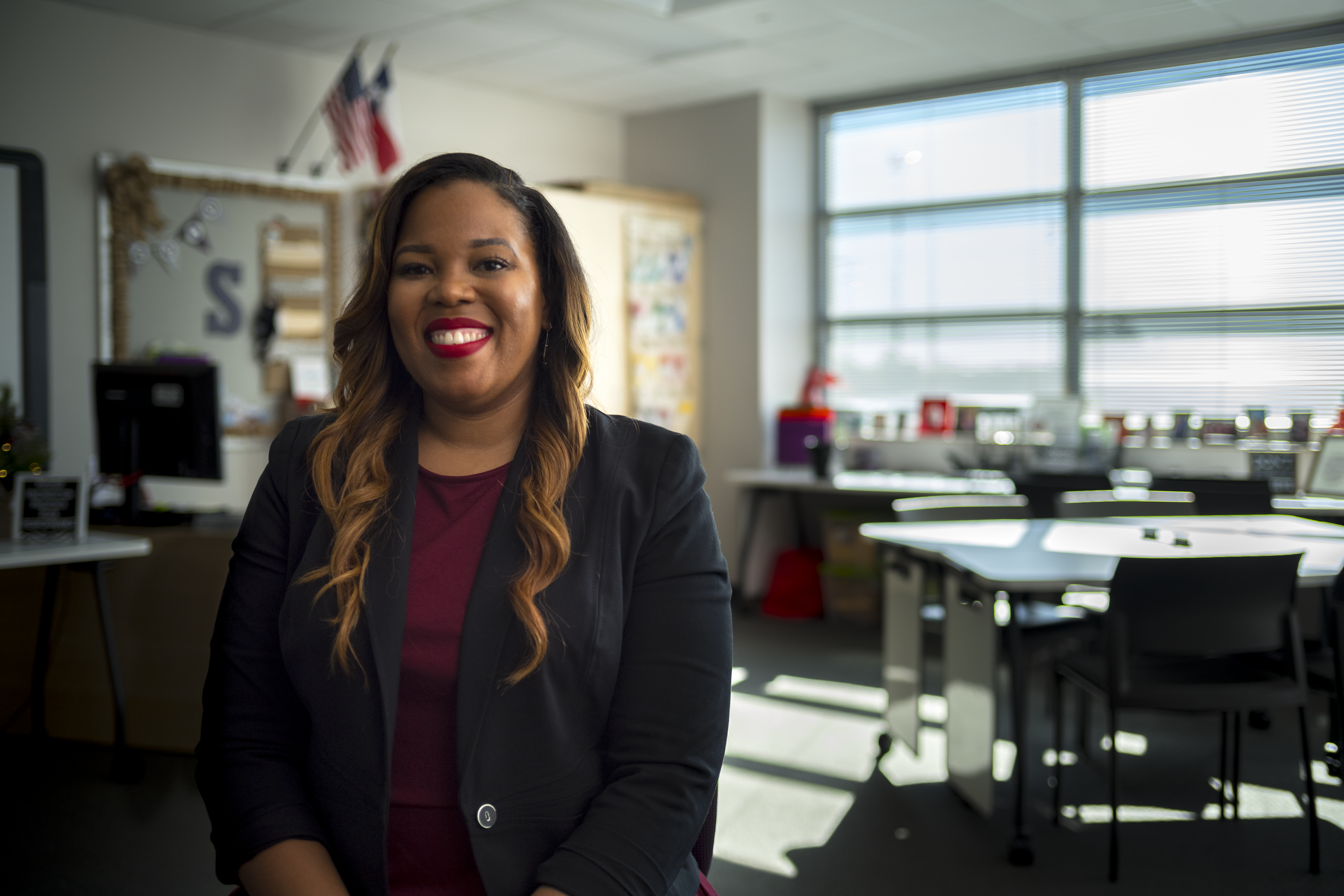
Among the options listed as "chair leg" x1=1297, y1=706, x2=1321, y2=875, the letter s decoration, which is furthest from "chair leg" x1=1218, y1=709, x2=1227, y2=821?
the letter s decoration

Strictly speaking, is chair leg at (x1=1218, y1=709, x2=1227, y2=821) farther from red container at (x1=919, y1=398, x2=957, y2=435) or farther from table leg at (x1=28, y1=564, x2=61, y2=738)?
table leg at (x1=28, y1=564, x2=61, y2=738)

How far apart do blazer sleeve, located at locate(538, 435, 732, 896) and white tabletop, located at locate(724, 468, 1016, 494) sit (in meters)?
3.68

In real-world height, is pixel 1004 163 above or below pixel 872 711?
above

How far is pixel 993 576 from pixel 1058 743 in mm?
837

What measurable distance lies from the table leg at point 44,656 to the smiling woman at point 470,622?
3.00m

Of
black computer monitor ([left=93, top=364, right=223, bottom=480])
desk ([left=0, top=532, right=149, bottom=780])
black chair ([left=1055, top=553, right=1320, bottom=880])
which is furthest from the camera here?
black computer monitor ([left=93, top=364, right=223, bottom=480])

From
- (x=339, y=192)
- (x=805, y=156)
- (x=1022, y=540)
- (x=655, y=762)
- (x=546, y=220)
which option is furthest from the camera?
(x=805, y=156)

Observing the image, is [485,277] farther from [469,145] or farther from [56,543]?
[469,145]

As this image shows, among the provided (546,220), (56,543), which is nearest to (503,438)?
(546,220)

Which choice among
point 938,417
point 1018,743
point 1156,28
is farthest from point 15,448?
point 1156,28

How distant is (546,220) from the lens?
1371mm

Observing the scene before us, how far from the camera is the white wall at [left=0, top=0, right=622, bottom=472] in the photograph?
4363 millimetres

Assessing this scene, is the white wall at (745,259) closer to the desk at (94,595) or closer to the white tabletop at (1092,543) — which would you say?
the white tabletop at (1092,543)

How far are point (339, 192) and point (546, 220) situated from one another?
4.30m
